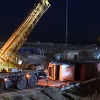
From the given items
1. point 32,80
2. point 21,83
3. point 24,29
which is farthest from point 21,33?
point 21,83

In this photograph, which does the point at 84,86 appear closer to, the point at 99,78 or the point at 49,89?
the point at 99,78

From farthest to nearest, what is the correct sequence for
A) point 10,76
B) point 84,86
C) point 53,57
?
point 53,57
point 84,86
point 10,76

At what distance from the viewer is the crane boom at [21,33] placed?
27547 mm

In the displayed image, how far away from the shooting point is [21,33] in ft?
91.3

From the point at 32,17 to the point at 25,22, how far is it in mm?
1000

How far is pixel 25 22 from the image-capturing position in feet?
90.2

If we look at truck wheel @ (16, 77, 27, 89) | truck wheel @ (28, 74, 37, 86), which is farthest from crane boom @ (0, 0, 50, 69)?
truck wheel @ (16, 77, 27, 89)

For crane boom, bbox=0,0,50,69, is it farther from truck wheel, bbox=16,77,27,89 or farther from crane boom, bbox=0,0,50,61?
truck wheel, bbox=16,77,27,89

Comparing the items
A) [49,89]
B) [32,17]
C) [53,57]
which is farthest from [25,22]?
[53,57]

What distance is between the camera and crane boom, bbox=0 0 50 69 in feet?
90.4

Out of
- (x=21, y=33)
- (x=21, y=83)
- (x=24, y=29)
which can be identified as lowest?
(x=21, y=83)

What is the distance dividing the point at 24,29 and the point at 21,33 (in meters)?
0.58

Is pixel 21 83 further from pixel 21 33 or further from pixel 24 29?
pixel 24 29

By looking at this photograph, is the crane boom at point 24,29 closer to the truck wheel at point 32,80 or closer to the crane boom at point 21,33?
the crane boom at point 21,33
